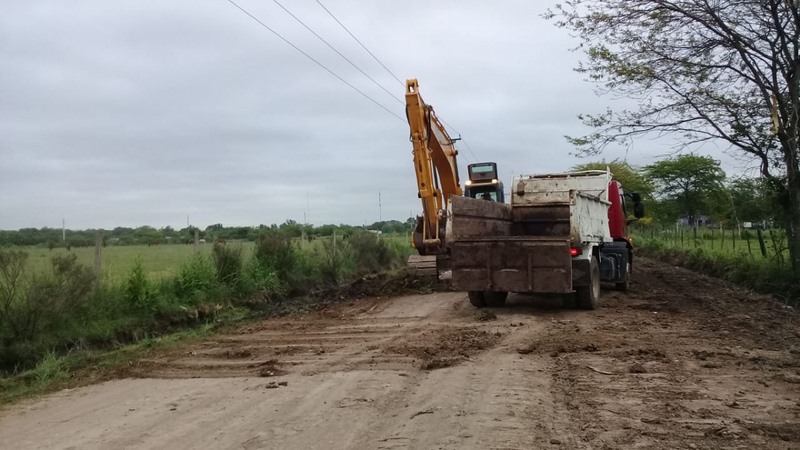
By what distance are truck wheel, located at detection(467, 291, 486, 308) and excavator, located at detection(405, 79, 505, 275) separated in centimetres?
149

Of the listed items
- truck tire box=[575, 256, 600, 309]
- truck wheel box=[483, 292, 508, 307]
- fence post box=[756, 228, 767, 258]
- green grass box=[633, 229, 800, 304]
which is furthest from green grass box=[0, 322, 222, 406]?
fence post box=[756, 228, 767, 258]

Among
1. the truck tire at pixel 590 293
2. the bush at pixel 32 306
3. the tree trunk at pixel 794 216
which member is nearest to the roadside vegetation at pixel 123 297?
the bush at pixel 32 306

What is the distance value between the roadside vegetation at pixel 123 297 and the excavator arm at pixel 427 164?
13.8 ft

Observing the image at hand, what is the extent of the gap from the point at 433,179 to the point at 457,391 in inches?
392

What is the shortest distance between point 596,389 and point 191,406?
414 centimetres

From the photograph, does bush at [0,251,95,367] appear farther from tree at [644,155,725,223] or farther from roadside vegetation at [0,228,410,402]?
tree at [644,155,725,223]

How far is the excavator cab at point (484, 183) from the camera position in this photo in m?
18.1

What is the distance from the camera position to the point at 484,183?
1806 centimetres

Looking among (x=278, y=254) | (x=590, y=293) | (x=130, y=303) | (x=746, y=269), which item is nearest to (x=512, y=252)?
(x=590, y=293)

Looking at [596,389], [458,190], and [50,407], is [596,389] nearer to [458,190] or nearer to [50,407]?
[50,407]

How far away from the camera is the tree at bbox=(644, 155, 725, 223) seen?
37438mm

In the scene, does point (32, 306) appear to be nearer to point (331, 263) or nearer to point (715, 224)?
point (331, 263)

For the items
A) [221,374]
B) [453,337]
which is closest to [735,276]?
[453,337]

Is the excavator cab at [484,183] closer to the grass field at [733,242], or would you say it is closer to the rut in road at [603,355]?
the rut in road at [603,355]
